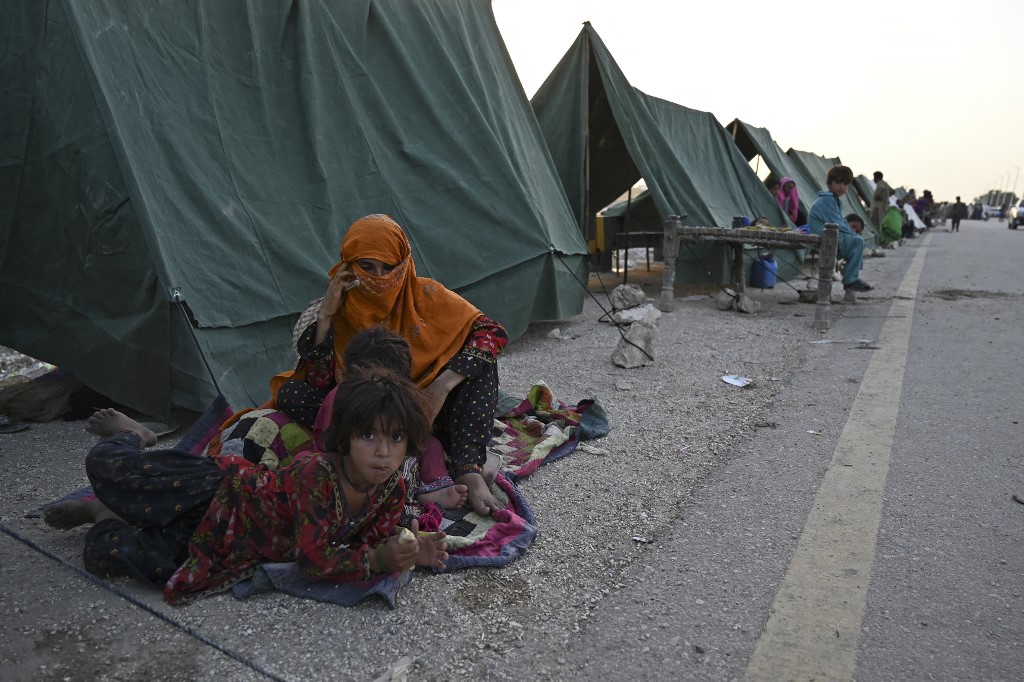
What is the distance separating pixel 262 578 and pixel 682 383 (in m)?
3.02

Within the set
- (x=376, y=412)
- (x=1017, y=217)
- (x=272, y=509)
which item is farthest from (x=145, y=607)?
(x=1017, y=217)

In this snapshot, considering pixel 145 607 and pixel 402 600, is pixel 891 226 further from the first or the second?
pixel 145 607

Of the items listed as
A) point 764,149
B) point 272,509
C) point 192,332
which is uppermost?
point 764,149

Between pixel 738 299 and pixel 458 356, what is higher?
pixel 458 356

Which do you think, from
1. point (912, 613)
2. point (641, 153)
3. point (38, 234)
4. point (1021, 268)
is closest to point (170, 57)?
point (38, 234)

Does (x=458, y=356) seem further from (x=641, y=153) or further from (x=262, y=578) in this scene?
(x=641, y=153)

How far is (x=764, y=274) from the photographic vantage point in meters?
9.04

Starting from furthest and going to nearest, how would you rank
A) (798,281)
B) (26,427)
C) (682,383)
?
1. (798,281)
2. (682,383)
3. (26,427)

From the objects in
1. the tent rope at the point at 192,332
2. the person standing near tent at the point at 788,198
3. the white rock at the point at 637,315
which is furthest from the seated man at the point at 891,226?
the tent rope at the point at 192,332

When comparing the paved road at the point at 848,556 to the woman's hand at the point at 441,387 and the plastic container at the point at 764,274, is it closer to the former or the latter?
the woman's hand at the point at 441,387

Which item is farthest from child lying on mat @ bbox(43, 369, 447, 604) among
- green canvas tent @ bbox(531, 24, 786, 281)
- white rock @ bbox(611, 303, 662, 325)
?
green canvas tent @ bbox(531, 24, 786, 281)

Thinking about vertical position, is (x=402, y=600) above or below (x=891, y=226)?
below

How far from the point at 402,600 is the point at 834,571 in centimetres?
130

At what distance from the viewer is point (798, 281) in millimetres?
10273
